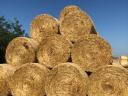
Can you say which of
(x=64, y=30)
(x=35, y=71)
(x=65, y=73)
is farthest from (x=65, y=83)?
(x=64, y=30)

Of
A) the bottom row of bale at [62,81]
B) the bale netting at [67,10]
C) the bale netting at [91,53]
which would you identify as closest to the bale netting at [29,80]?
the bottom row of bale at [62,81]

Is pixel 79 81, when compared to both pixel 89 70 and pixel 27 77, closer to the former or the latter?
pixel 89 70

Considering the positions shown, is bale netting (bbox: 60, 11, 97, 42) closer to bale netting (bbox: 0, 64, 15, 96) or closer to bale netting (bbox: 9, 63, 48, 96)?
bale netting (bbox: 9, 63, 48, 96)

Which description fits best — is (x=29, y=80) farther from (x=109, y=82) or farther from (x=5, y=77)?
(x=109, y=82)

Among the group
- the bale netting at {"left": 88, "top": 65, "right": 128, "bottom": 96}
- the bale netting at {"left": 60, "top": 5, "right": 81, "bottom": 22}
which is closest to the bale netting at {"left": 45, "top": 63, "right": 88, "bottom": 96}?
the bale netting at {"left": 88, "top": 65, "right": 128, "bottom": 96}

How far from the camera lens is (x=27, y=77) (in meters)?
7.02

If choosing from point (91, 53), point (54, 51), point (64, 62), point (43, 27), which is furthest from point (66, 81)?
point (43, 27)

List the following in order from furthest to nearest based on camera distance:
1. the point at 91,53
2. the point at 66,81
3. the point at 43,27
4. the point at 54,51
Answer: the point at 43,27, the point at 54,51, the point at 91,53, the point at 66,81

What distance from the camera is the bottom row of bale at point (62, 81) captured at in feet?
19.8

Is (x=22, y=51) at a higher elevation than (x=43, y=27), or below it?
below

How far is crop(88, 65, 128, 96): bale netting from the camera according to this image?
5.95 m

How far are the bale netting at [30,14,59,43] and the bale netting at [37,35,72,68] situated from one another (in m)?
0.69

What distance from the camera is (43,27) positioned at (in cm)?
804

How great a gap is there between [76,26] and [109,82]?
1877mm
